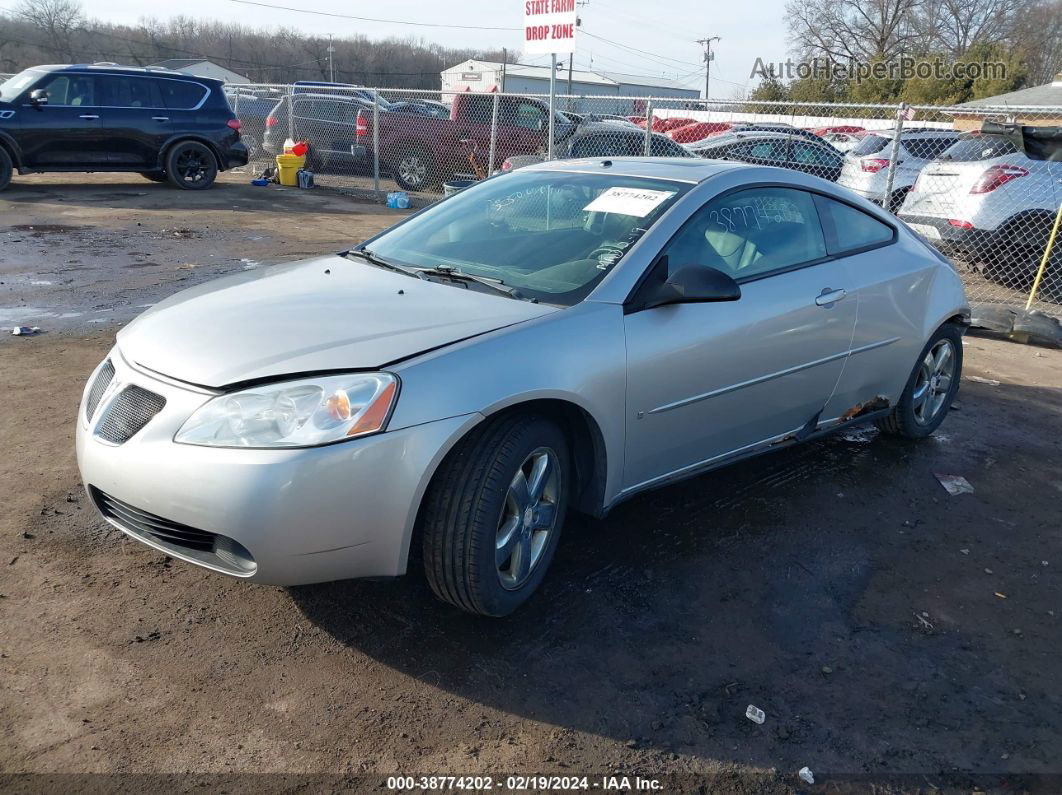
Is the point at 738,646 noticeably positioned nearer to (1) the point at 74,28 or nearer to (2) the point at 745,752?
(2) the point at 745,752

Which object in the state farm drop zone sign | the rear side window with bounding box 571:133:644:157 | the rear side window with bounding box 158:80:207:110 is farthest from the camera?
the rear side window with bounding box 158:80:207:110

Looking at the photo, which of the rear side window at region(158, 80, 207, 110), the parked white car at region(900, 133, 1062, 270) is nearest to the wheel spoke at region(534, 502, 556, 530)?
A: the parked white car at region(900, 133, 1062, 270)

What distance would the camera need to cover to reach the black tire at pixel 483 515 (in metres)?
2.79

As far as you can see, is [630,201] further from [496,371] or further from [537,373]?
Result: [496,371]

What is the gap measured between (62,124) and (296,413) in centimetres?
1328

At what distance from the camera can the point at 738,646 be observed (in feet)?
10.1

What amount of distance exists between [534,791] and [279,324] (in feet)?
5.70

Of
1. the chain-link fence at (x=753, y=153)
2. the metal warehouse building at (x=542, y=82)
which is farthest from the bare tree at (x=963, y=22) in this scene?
the chain-link fence at (x=753, y=153)

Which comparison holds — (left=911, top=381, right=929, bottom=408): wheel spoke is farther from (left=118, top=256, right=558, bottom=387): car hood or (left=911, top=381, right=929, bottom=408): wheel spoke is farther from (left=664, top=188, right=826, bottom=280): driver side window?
(left=118, top=256, right=558, bottom=387): car hood

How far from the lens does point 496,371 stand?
285 centimetres

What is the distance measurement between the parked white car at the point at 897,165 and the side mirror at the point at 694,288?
33.7 ft

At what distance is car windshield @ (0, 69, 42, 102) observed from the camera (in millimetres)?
13094

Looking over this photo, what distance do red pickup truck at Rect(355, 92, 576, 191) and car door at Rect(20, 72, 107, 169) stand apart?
4884 mm

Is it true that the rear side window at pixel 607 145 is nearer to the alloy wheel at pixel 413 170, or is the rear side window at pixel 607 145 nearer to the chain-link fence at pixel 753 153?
the chain-link fence at pixel 753 153
